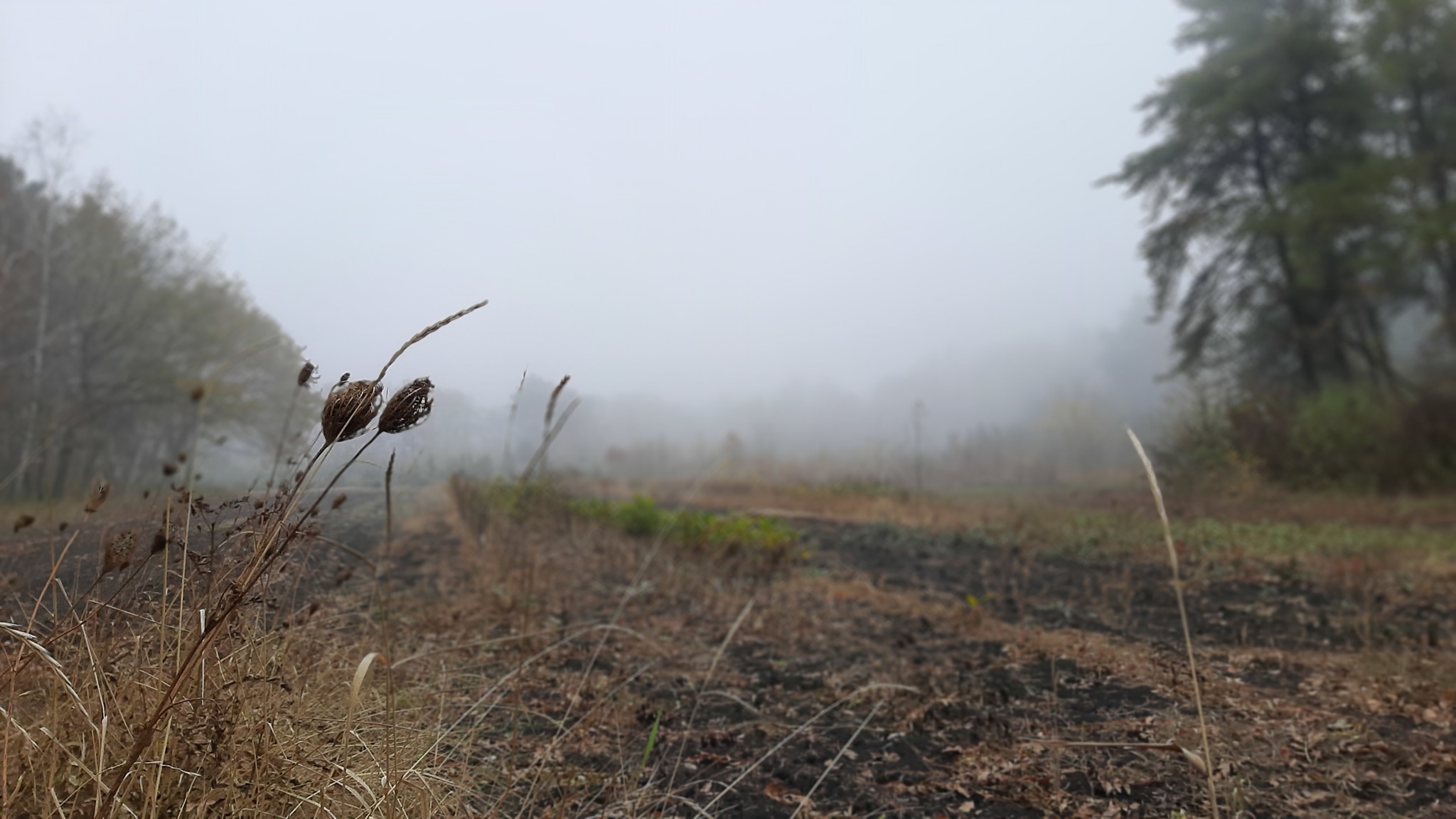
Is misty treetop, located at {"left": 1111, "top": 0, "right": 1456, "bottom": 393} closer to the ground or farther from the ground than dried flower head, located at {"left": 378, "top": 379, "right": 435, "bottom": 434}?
farther from the ground

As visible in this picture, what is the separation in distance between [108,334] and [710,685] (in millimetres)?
16230

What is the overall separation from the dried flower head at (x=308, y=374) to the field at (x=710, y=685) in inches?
12.4

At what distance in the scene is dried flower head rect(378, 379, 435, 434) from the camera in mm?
1137

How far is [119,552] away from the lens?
1.25 meters

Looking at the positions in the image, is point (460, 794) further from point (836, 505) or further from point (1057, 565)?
point (836, 505)

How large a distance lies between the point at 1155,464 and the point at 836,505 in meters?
4.86

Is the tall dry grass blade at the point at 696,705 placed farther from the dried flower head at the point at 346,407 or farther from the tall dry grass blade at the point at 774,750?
the dried flower head at the point at 346,407

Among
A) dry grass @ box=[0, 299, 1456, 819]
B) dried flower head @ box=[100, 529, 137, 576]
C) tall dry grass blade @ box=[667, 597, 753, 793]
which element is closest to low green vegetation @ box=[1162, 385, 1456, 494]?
dry grass @ box=[0, 299, 1456, 819]

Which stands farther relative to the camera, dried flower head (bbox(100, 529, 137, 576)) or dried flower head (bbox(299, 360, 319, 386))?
dried flower head (bbox(299, 360, 319, 386))

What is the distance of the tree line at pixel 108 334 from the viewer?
12172mm

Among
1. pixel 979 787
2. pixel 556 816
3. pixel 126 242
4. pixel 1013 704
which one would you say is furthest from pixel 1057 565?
pixel 126 242

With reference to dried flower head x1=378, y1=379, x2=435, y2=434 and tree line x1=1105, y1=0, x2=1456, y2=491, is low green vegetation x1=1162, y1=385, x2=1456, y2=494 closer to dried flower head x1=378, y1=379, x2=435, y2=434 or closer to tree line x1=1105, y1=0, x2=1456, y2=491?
tree line x1=1105, y1=0, x2=1456, y2=491

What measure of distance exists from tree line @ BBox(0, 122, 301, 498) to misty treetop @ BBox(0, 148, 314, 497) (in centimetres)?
2

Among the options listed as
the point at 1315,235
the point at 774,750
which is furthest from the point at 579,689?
the point at 1315,235
